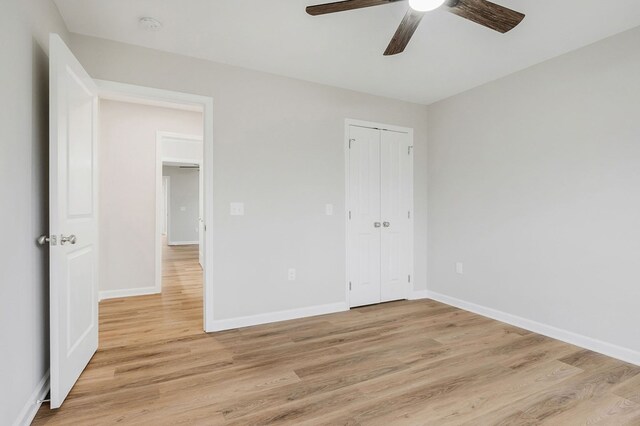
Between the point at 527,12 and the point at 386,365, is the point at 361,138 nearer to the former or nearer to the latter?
the point at 527,12

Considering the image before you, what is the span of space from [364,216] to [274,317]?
5.00 feet

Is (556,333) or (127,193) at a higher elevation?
(127,193)

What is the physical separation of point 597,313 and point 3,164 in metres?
4.05

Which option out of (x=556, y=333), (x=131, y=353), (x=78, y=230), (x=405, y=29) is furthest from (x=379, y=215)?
(x=78, y=230)

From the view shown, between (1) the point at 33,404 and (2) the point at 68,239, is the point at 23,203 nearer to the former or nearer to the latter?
(2) the point at 68,239

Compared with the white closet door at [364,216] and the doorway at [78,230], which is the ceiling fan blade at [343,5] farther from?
the white closet door at [364,216]

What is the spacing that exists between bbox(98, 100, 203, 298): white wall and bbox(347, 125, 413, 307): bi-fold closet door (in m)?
2.74

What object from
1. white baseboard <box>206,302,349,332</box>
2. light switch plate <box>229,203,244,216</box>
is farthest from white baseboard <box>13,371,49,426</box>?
light switch plate <box>229,203,244,216</box>

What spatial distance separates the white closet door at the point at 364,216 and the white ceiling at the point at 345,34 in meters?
0.79

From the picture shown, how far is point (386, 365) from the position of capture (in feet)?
7.97

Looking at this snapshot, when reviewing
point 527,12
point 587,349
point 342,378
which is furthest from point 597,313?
point 527,12

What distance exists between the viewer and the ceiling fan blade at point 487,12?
178 centimetres

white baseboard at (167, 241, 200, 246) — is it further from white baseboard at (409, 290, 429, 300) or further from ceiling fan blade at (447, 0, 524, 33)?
A: ceiling fan blade at (447, 0, 524, 33)

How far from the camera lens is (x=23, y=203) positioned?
69.1 inches
